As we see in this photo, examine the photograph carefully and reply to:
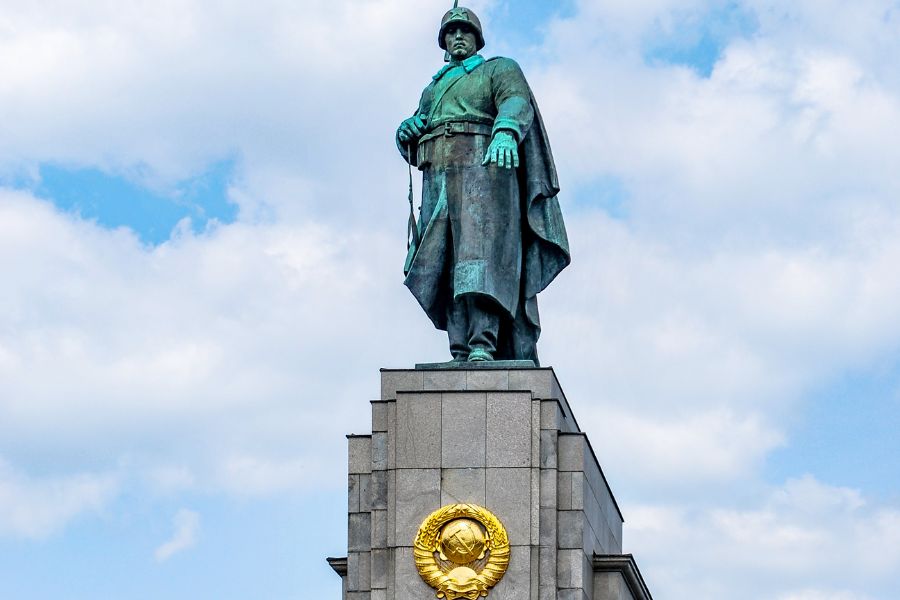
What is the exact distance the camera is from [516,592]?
2561 cm

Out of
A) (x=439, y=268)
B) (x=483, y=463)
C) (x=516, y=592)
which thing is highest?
(x=439, y=268)

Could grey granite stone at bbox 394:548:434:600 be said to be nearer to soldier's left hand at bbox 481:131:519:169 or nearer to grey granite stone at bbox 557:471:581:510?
grey granite stone at bbox 557:471:581:510

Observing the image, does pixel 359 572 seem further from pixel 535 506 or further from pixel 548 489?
pixel 548 489

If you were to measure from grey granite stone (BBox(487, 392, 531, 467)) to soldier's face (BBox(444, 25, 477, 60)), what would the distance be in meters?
5.39

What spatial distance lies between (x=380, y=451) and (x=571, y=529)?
2.61 metres

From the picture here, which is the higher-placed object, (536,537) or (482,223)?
(482,223)

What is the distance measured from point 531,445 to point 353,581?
2822 millimetres

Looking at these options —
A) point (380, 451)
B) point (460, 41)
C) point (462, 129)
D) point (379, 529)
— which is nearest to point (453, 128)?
point (462, 129)

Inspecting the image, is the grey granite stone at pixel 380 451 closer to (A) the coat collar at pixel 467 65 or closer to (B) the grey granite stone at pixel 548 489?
(B) the grey granite stone at pixel 548 489

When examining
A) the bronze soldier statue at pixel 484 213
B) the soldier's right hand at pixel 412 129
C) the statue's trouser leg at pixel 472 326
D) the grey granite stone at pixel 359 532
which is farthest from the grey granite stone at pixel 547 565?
the soldier's right hand at pixel 412 129

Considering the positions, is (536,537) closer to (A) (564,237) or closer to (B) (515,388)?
(B) (515,388)

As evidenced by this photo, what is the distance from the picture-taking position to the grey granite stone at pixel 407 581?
84.6 ft

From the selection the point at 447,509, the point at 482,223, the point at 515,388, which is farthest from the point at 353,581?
the point at 482,223

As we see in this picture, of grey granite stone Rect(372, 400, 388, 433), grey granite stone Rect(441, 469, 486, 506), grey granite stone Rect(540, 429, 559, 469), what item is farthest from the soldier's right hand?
grey granite stone Rect(441, 469, 486, 506)
